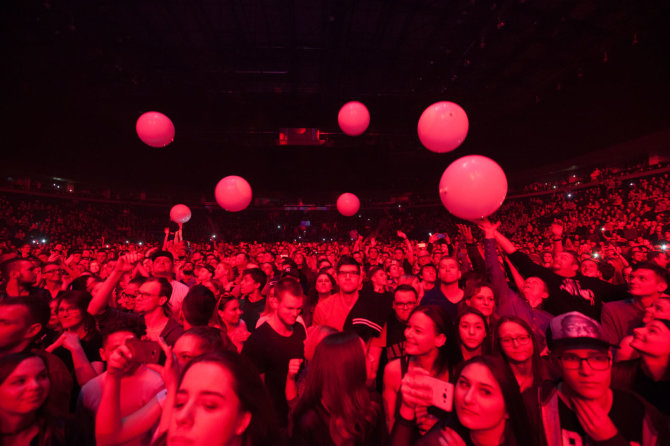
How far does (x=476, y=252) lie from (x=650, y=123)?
1755 cm

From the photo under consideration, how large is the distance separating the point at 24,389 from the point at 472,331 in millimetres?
2407

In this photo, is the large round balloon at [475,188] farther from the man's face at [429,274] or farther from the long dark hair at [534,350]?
the man's face at [429,274]

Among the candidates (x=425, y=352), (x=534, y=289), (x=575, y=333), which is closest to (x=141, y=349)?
(x=425, y=352)

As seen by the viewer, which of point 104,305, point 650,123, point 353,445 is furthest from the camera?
point 650,123

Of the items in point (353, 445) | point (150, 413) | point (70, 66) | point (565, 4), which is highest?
point (70, 66)

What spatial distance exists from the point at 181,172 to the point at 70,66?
1084 centimetres

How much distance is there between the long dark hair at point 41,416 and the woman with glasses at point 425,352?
1699mm

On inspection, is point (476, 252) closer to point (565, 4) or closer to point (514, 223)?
point (565, 4)

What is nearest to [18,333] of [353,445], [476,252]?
[353,445]

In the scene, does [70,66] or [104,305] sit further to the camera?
[70,66]

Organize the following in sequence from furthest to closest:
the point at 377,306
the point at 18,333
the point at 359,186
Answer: the point at 359,186
the point at 377,306
the point at 18,333

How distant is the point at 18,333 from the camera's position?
197 centimetres

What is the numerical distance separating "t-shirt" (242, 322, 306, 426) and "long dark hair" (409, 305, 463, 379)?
3.39ft

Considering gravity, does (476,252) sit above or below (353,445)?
above
